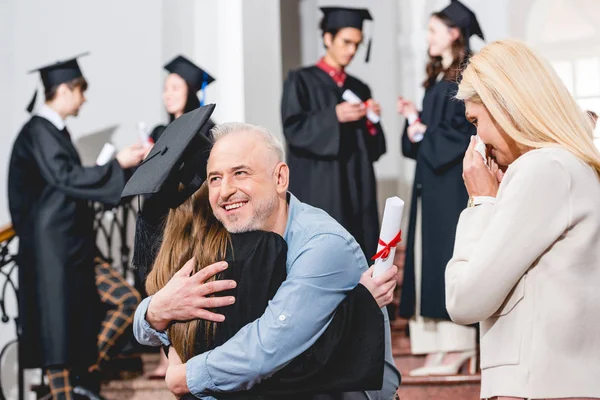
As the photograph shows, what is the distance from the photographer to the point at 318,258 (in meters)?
2.09

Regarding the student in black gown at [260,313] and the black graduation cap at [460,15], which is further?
the black graduation cap at [460,15]

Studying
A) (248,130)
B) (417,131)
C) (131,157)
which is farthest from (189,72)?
(248,130)

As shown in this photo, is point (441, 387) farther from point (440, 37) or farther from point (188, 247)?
point (188, 247)

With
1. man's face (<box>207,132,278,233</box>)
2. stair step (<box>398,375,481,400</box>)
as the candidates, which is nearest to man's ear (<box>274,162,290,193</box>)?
man's face (<box>207,132,278,233</box>)

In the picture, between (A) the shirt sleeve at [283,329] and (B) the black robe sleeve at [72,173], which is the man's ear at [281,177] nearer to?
(A) the shirt sleeve at [283,329]

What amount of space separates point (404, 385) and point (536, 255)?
8.87 feet

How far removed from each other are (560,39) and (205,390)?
16.4 ft

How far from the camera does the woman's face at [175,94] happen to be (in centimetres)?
566

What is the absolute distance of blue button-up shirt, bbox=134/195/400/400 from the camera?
2016mm

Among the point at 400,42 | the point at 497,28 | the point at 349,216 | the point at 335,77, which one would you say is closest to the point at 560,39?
the point at 497,28

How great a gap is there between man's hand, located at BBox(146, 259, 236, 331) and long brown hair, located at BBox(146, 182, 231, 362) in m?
0.03

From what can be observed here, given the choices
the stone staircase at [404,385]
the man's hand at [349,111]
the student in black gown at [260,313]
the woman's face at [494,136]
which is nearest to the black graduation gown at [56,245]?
the stone staircase at [404,385]

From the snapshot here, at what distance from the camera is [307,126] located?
213 inches

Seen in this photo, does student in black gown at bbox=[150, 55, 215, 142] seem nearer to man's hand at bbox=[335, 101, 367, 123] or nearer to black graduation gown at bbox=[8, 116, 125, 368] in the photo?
black graduation gown at bbox=[8, 116, 125, 368]
